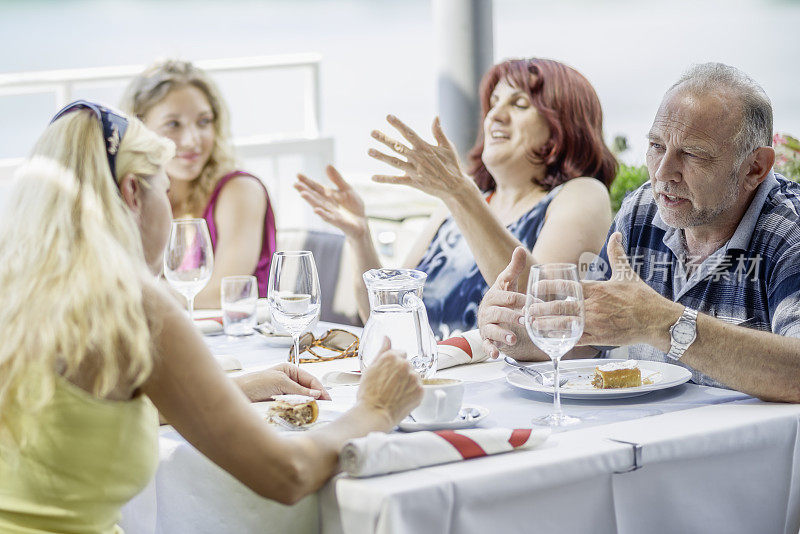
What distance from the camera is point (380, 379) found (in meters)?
1.38

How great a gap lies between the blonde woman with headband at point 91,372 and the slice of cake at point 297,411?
0.57 feet

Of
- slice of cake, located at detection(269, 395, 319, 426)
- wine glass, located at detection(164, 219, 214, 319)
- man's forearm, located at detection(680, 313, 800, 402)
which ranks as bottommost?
slice of cake, located at detection(269, 395, 319, 426)

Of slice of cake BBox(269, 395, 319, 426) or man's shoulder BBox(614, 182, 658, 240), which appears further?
man's shoulder BBox(614, 182, 658, 240)

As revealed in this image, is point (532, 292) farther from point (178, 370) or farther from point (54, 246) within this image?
point (54, 246)

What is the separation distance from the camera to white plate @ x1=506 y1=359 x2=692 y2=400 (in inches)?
61.5

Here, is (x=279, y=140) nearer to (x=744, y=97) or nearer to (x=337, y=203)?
(x=337, y=203)

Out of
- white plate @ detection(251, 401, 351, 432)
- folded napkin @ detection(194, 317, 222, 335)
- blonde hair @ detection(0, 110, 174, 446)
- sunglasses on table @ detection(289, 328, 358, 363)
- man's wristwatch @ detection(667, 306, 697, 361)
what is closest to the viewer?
blonde hair @ detection(0, 110, 174, 446)

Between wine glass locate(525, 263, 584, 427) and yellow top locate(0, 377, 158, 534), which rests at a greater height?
wine glass locate(525, 263, 584, 427)

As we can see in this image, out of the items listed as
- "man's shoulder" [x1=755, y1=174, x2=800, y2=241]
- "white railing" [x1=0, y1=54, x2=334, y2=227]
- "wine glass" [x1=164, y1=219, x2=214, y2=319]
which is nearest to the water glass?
"wine glass" [x1=164, y1=219, x2=214, y2=319]

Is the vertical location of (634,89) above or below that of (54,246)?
above

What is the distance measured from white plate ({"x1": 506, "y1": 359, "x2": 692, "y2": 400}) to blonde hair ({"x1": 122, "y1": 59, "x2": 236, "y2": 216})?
6.39 ft

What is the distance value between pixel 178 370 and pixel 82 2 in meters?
29.8

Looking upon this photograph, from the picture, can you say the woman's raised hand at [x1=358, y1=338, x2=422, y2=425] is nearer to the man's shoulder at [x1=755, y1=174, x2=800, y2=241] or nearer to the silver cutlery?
the silver cutlery

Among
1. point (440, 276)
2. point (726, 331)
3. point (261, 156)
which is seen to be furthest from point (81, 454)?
point (261, 156)
